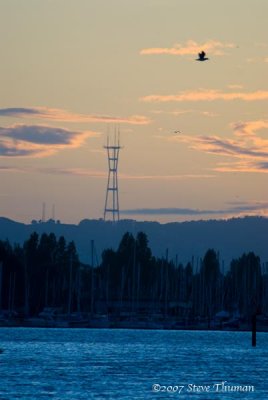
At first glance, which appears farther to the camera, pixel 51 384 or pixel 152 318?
pixel 152 318

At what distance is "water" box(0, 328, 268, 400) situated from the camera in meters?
79.8

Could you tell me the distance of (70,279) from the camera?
19875 cm

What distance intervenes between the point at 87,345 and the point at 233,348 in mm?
13696

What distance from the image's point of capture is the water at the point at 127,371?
262ft

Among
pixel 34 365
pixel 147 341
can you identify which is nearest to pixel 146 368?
pixel 34 365

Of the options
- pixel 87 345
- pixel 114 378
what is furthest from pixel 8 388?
pixel 87 345

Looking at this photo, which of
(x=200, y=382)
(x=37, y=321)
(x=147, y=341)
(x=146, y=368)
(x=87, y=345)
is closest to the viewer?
(x=200, y=382)

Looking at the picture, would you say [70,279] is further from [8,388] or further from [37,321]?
[8,388]

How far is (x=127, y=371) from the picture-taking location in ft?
316

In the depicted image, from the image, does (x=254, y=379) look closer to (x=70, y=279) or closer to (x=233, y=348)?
(x=233, y=348)

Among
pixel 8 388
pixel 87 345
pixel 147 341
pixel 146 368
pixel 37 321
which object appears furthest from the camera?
pixel 37 321

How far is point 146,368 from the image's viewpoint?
100438 mm

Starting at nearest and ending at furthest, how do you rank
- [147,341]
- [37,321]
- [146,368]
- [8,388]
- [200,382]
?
[8,388]
[200,382]
[146,368]
[147,341]
[37,321]

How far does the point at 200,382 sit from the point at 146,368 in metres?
12.5
